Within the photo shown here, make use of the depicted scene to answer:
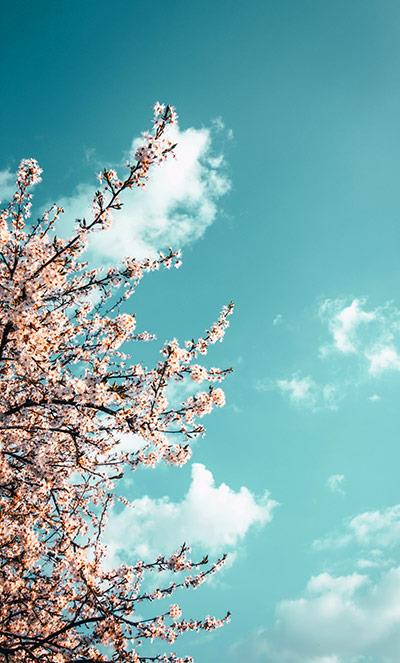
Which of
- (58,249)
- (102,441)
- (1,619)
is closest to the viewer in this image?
(58,249)

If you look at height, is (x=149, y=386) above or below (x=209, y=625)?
above

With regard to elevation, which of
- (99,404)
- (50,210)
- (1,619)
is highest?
(50,210)

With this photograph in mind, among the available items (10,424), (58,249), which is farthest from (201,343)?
(10,424)

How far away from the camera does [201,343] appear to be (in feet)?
24.3

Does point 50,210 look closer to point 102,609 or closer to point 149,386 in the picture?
point 149,386

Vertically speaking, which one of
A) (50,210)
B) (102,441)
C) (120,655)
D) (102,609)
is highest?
(50,210)

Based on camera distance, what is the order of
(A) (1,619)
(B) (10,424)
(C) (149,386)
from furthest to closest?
(A) (1,619) < (B) (10,424) < (C) (149,386)

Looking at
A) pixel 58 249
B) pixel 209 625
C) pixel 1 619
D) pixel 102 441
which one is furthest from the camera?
pixel 209 625

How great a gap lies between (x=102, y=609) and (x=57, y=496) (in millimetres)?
2684

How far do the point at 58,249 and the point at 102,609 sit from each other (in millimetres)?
5046

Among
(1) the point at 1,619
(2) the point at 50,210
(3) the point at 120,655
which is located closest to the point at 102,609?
(3) the point at 120,655

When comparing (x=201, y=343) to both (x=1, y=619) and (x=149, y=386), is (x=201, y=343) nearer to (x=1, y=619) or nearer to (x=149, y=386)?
(x=149, y=386)

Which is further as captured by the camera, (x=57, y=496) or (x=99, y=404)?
(x=57, y=496)

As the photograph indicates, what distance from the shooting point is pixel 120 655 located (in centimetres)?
652
